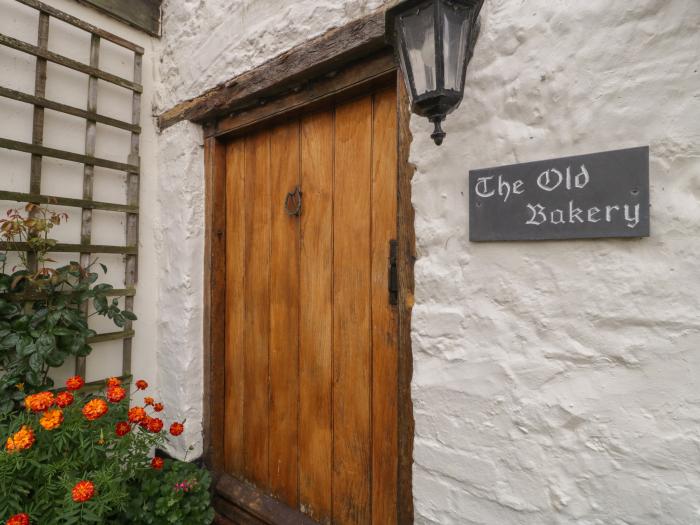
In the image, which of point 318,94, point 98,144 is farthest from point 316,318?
point 98,144

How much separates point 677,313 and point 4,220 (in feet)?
6.99

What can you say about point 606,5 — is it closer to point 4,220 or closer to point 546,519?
point 546,519

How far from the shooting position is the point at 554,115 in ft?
3.05

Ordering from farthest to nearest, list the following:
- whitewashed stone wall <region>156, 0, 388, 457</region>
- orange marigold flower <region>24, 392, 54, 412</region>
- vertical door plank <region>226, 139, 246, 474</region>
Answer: vertical door plank <region>226, 139, 246, 474</region>, whitewashed stone wall <region>156, 0, 388, 457</region>, orange marigold flower <region>24, 392, 54, 412</region>

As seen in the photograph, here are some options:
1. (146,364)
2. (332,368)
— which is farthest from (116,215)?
(332,368)

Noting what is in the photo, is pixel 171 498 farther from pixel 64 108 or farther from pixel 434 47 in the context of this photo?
pixel 434 47

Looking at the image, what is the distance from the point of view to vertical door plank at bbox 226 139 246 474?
5.95 feet

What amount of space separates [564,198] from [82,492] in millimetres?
1445

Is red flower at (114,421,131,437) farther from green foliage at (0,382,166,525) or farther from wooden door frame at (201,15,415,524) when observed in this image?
wooden door frame at (201,15,415,524)

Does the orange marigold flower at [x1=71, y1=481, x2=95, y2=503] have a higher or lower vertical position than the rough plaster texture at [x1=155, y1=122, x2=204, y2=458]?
lower

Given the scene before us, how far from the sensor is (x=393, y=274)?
127 centimetres

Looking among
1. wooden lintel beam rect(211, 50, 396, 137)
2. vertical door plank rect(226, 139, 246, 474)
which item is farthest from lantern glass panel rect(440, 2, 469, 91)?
vertical door plank rect(226, 139, 246, 474)

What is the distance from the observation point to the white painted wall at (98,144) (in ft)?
5.32

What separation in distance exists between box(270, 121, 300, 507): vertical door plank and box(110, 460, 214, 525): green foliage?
0.30 meters
